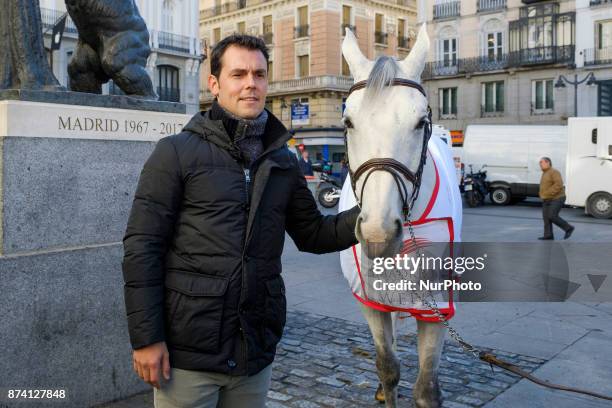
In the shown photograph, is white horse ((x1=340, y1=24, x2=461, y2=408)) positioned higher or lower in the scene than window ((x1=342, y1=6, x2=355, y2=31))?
lower

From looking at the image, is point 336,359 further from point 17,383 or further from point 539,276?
point 539,276

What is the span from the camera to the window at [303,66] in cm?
4628

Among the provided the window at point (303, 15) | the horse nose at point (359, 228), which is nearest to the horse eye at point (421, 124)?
the horse nose at point (359, 228)

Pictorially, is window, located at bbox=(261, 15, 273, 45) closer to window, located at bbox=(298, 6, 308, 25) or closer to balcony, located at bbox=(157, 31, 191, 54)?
Result: window, located at bbox=(298, 6, 308, 25)

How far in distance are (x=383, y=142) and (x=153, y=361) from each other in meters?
1.30

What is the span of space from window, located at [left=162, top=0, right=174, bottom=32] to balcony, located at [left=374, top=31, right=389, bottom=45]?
16.5m

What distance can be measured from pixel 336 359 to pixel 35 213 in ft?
8.80

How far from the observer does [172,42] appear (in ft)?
128

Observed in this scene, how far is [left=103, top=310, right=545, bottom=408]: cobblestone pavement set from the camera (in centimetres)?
432

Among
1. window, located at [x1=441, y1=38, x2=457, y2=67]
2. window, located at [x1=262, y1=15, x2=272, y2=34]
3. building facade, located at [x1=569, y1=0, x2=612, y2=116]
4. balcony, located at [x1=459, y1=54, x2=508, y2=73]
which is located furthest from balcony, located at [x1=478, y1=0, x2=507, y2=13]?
window, located at [x1=262, y1=15, x2=272, y2=34]

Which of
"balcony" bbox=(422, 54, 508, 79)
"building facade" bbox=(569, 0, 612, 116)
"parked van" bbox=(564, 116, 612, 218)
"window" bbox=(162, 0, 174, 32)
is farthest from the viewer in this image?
"window" bbox=(162, 0, 174, 32)

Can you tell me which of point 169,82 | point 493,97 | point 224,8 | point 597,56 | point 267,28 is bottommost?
point 493,97

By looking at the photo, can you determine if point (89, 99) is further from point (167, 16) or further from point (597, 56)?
point (167, 16)

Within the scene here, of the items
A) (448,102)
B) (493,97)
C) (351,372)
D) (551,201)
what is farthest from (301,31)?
(351,372)
